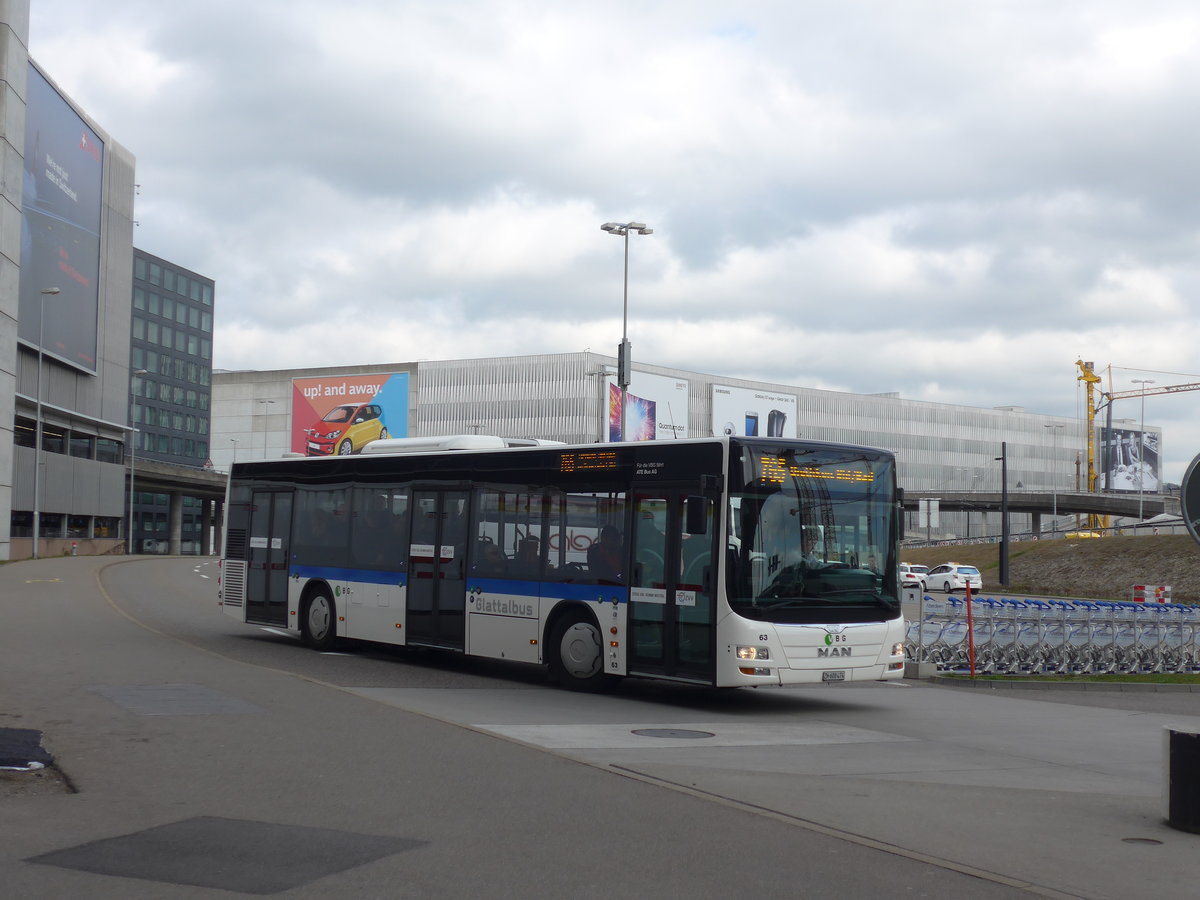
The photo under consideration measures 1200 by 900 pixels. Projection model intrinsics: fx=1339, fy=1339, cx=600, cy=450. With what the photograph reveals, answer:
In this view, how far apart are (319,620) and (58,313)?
57.8 m

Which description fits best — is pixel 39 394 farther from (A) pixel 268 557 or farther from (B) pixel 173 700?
(B) pixel 173 700

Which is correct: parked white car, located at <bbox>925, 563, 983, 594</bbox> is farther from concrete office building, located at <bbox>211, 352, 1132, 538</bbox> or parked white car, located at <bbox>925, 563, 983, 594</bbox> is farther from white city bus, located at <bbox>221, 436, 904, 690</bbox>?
white city bus, located at <bbox>221, 436, 904, 690</bbox>

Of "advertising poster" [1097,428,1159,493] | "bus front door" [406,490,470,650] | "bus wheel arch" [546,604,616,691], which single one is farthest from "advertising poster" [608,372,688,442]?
"bus wheel arch" [546,604,616,691]

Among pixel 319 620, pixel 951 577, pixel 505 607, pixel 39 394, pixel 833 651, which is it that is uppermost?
pixel 39 394

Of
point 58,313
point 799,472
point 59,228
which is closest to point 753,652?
point 799,472

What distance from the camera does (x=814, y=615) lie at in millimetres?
14117

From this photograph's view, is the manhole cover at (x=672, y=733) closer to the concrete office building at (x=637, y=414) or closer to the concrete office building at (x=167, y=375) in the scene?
the concrete office building at (x=637, y=414)

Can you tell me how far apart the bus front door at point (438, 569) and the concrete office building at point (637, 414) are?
79.1m

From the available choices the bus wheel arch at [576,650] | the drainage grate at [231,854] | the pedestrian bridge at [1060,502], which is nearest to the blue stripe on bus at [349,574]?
the bus wheel arch at [576,650]

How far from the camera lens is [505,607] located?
16.5m

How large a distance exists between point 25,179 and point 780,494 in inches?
2383

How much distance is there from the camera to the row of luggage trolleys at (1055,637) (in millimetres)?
19188

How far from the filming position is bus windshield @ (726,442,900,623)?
14.0 m

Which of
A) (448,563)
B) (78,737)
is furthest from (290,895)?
(448,563)
